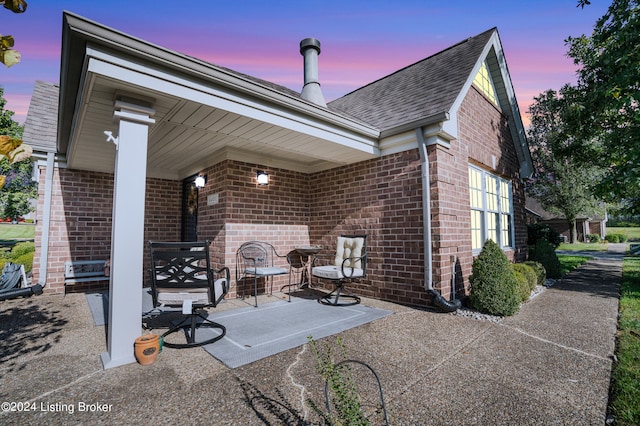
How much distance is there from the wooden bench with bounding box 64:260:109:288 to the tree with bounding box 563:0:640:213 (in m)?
10.2

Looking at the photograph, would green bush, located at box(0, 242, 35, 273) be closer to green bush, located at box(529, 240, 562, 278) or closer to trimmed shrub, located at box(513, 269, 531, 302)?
trimmed shrub, located at box(513, 269, 531, 302)

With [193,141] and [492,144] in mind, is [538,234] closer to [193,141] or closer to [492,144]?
[492,144]

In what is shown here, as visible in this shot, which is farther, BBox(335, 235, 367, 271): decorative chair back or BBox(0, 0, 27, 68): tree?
BBox(335, 235, 367, 271): decorative chair back

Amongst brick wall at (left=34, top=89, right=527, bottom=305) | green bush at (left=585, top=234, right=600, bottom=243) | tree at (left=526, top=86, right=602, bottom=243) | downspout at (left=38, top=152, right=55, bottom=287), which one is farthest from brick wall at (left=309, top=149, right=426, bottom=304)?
green bush at (left=585, top=234, right=600, bottom=243)

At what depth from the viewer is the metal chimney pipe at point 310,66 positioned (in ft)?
25.5

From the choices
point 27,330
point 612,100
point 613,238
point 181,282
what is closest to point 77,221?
point 27,330

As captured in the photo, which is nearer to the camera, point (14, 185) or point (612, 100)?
point (612, 100)

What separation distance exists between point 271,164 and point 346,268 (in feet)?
8.73

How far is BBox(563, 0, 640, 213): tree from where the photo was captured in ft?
18.1

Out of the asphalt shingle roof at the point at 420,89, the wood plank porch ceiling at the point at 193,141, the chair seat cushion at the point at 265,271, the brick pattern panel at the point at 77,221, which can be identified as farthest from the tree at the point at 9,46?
the brick pattern panel at the point at 77,221

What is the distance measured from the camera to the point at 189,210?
7.25 m

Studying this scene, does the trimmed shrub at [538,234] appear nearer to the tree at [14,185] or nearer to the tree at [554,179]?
the tree at [554,179]

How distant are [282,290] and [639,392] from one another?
5168 millimetres

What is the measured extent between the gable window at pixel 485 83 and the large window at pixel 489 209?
197cm
